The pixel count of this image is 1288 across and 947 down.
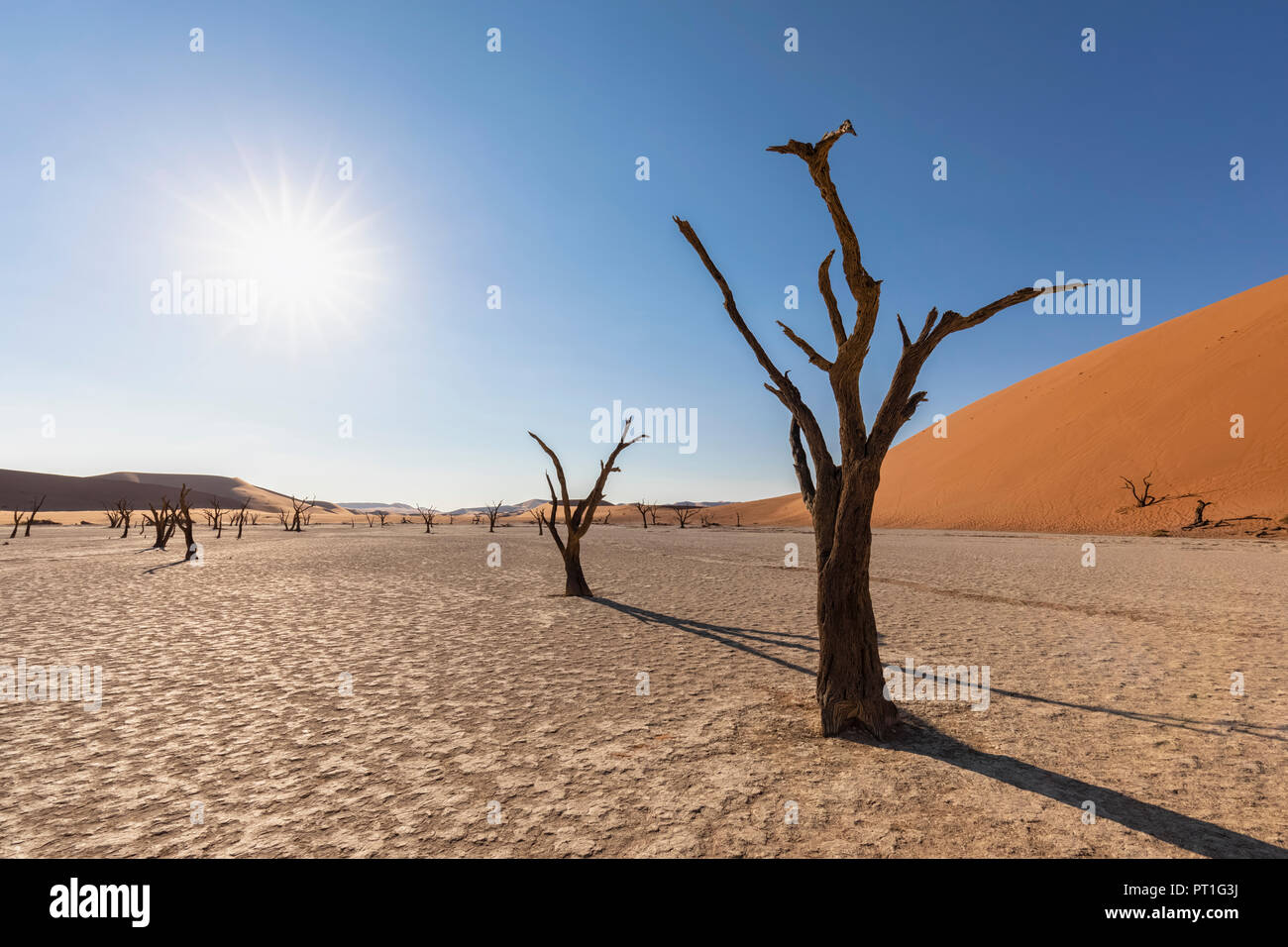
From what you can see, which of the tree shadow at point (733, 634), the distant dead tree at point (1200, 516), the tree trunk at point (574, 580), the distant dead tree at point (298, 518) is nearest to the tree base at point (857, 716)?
the tree shadow at point (733, 634)

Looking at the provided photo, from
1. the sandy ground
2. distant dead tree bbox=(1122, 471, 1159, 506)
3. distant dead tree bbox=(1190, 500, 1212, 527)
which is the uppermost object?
distant dead tree bbox=(1122, 471, 1159, 506)

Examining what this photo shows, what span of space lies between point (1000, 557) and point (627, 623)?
17.7m

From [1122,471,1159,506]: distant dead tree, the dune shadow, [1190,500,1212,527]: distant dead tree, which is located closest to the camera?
the dune shadow

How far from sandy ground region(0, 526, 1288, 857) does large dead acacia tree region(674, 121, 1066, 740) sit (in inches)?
15.5

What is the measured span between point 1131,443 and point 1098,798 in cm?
5148

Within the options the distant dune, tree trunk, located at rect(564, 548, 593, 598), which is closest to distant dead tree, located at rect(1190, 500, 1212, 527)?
tree trunk, located at rect(564, 548, 593, 598)

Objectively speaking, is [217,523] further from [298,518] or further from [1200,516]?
[1200,516]

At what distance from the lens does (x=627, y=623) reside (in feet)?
31.6

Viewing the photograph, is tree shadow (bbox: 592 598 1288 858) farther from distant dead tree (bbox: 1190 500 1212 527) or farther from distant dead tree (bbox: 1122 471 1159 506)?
distant dead tree (bbox: 1122 471 1159 506)

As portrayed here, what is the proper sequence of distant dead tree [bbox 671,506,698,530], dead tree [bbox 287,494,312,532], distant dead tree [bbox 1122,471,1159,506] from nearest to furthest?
distant dead tree [bbox 1122,471,1159,506], dead tree [bbox 287,494,312,532], distant dead tree [bbox 671,506,698,530]

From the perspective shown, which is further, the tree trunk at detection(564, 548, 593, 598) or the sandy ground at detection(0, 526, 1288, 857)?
the tree trunk at detection(564, 548, 593, 598)

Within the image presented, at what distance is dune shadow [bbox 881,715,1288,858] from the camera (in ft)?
9.87

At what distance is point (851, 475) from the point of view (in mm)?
4543
